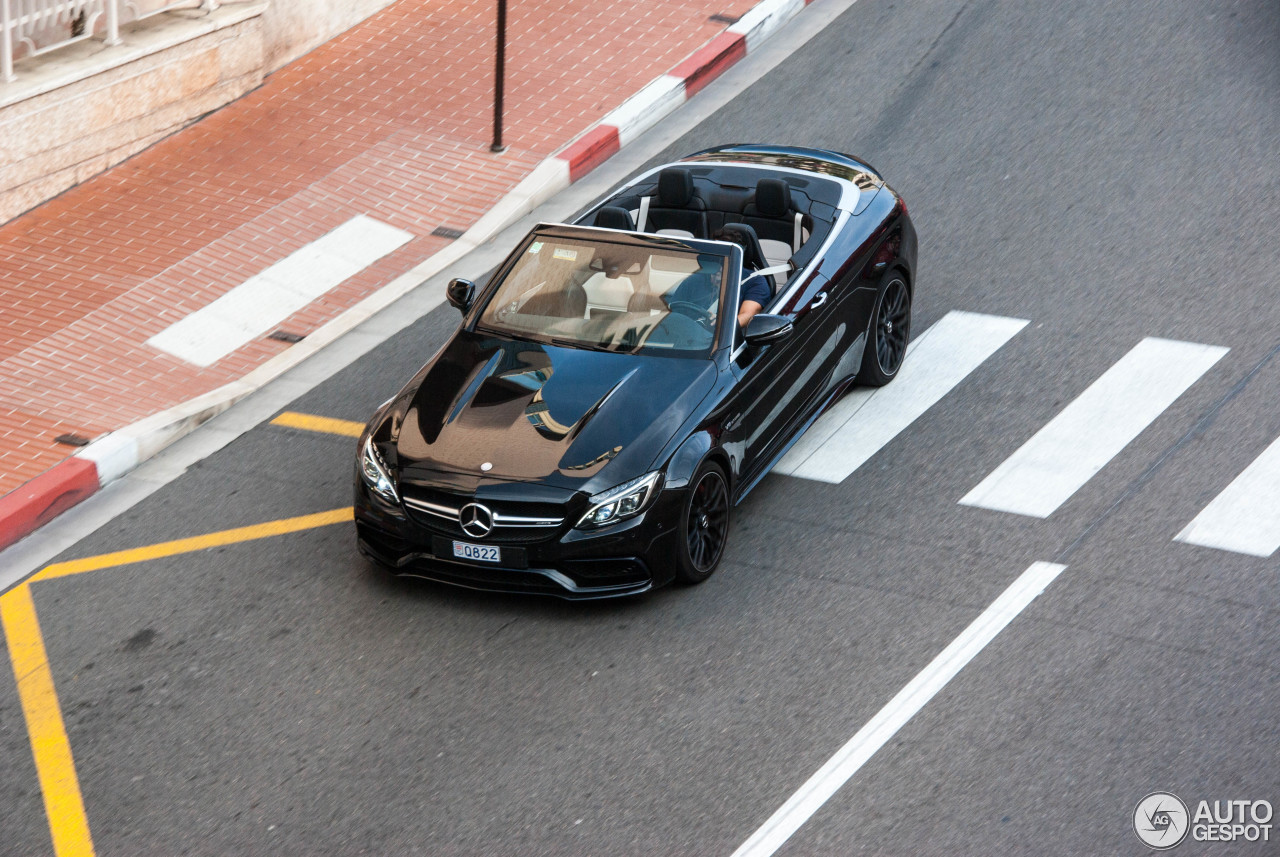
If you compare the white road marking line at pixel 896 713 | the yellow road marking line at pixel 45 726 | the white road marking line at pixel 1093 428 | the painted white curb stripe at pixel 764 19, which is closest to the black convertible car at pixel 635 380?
the white road marking line at pixel 1093 428

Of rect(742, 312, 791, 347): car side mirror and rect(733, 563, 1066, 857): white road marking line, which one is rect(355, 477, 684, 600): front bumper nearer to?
rect(742, 312, 791, 347): car side mirror

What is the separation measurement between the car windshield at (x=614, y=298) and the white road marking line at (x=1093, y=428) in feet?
6.15

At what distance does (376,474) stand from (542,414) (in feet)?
2.90

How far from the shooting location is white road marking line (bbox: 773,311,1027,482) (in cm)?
900

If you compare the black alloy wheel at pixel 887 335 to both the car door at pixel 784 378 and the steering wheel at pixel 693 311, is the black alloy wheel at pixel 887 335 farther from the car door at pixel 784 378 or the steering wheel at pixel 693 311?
the steering wheel at pixel 693 311

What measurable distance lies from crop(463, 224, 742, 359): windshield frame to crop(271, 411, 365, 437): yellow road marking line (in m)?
1.32

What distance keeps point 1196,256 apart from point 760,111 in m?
4.38

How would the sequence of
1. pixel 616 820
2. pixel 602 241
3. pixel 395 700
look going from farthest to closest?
pixel 602 241 < pixel 395 700 < pixel 616 820

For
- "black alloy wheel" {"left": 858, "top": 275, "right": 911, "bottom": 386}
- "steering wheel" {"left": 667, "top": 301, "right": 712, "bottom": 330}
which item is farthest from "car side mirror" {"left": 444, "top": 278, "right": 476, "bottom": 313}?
"black alloy wheel" {"left": 858, "top": 275, "right": 911, "bottom": 386}

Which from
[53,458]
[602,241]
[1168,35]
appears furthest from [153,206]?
[1168,35]

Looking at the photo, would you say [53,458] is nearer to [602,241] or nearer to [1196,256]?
[602,241]

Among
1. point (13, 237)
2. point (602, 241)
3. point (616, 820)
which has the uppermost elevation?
point (602, 241)

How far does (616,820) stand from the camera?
6148 mm

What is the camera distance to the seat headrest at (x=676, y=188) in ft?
30.8
